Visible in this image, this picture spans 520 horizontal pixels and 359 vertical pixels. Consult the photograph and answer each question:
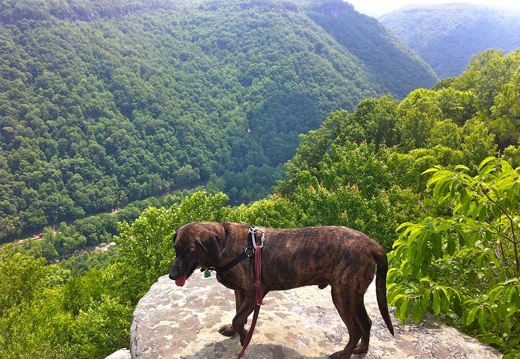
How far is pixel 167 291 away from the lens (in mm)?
7188

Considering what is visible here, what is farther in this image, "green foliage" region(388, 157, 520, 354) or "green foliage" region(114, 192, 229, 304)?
"green foliage" region(114, 192, 229, 304)

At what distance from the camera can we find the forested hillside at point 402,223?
4.20 meters

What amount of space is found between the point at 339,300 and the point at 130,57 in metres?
197

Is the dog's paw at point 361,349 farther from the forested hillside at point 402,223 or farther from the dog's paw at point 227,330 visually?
the dog's paw at point 227,330

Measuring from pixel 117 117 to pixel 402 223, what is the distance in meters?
163

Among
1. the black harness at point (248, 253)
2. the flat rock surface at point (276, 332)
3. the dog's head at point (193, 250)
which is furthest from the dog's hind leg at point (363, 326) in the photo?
the dog's head at point (193, 250)

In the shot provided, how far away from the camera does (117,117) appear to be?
516 feet

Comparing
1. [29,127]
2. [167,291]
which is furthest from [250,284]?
[29,127]

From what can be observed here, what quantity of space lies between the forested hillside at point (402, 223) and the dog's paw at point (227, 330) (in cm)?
237

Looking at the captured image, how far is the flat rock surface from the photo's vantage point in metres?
5.56

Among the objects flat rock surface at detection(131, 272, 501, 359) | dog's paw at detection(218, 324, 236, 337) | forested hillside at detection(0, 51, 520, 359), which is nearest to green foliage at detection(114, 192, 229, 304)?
forested hillside at detection(0, 51, 520, 359)

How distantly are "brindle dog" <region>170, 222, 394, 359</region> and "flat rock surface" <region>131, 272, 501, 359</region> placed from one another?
53cm

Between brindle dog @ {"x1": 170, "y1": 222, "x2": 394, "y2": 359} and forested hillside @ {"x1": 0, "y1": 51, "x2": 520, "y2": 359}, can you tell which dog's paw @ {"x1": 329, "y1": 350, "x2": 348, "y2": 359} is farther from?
forested hillside @ {"x1": 0, "y1": 51, "x2": 520, "y2": 359}

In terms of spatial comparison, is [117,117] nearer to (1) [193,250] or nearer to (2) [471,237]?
(1) [193,250]
